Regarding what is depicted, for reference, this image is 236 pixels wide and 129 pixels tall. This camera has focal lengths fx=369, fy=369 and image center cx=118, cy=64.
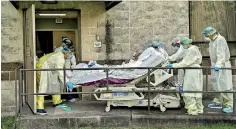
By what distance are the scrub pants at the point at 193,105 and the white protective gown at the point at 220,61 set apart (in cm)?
Result: 55

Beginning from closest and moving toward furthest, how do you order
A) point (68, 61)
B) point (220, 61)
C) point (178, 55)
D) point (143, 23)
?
point (220, 61), point (178, 55), point (68, 61), point (143, 23)

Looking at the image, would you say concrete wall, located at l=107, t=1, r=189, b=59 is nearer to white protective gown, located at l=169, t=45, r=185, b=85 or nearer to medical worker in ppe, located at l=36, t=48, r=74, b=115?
white protective gown, located at l=169, t=45, r=185, b=85

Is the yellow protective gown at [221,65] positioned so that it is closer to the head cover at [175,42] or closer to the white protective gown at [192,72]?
the white protective gown at [192,72]

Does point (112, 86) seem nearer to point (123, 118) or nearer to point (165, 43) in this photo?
point (123, 118)

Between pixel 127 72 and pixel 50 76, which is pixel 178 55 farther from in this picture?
pixel 50 76

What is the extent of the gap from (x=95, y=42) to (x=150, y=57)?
1794mm

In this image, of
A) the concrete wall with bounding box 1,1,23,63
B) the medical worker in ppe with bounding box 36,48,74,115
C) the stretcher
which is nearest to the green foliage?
the medical worker in ppe with bounding box 36,48,74,115

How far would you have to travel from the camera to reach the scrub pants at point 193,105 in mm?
7564

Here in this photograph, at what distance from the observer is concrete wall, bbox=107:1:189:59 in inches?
365

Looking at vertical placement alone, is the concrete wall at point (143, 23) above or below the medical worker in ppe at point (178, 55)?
above

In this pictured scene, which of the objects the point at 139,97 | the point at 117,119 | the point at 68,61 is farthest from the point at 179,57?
the point at 68,61

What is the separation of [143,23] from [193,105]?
8.91 feet

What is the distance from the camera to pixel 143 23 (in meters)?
9.33

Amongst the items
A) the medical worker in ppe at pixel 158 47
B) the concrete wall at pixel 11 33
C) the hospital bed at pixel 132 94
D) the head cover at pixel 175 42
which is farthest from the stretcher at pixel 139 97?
the concrete wall at pixel 11 33
